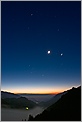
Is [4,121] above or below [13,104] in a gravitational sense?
above

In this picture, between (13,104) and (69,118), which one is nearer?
(69,118)

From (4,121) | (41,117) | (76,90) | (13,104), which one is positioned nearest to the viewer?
(4,121)

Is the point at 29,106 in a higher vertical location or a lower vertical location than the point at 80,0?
lower

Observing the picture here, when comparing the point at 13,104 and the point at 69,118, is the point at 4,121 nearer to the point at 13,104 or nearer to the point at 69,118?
the point at 69,118

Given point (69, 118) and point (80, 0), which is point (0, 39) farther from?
point (69, 118)

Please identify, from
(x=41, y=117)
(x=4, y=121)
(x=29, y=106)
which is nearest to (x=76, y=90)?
(x=41, y=117)

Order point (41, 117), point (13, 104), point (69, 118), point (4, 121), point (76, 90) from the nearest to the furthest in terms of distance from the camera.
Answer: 1. point (4, 121)
2. point (69, 118)
3. point (41, 117)
4. point (76, 90)
5. point (13, 104)

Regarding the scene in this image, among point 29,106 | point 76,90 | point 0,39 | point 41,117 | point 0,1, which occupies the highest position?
point 0,1

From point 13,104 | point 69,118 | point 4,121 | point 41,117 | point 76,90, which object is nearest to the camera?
point 4,121

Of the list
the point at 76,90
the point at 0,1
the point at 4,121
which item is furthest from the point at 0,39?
the point at 76,90

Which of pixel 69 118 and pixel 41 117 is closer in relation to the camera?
pixel 69 118
